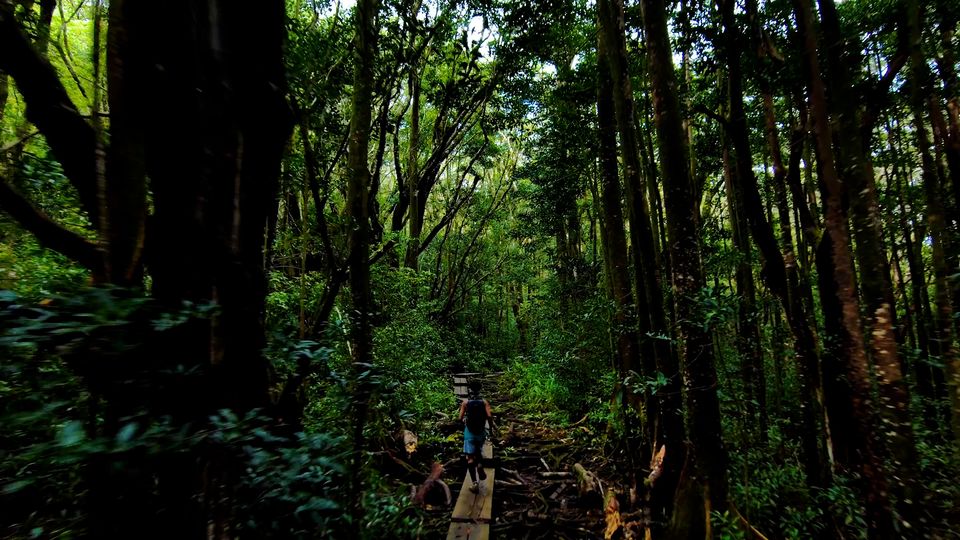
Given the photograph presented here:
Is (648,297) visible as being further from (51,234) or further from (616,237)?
(51,234)

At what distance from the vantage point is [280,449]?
1.90m

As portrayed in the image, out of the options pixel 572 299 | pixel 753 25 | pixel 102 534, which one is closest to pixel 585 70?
pixel 753 25

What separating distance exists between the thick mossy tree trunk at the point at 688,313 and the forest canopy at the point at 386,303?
0.03 metres

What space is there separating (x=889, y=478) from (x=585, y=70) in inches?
285

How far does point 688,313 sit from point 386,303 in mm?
5936

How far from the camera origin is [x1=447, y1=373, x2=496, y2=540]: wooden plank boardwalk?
4984 mm

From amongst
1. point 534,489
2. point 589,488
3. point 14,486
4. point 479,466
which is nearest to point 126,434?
point 14,486

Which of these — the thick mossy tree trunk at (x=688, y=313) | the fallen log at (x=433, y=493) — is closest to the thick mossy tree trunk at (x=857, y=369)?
the thick mossy tree trunk at (x=688, y=313)

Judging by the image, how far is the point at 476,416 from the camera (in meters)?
6.47

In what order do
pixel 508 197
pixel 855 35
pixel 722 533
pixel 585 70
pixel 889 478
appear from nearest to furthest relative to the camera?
pixel 889 478 < pixel 722 533 < pixel 855 35 < pixel 585 70 < pixel 508 197

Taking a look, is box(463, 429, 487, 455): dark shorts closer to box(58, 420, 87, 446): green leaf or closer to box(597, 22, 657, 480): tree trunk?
box(597, 22, 657, 480): tree trunk

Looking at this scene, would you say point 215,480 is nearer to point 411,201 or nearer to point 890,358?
point 890,358

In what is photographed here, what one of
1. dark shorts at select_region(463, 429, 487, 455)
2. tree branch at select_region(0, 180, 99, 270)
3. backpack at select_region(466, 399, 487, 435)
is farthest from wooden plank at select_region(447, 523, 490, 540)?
tree branch at select_region(0, 180, 99, 270)

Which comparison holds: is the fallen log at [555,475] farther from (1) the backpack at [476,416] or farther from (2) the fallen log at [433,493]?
(2) the fallen log at [433,493]
